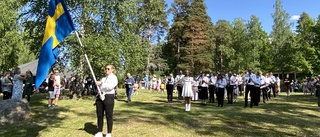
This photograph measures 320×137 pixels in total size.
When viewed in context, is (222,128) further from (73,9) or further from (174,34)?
(174,34)

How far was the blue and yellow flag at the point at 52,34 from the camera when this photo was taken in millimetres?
6824

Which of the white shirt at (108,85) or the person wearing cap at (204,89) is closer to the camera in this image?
the white shirt at (108,85)

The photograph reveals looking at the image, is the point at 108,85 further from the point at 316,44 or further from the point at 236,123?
the point at 316,44

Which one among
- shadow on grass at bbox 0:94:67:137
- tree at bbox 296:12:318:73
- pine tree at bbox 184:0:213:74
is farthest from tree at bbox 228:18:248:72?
shadow on grass at bbox 0:94:67:137

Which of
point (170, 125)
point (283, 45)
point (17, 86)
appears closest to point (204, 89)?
point (170, 125)

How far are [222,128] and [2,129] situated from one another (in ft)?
23.1

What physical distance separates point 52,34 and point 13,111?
4680 millimetres

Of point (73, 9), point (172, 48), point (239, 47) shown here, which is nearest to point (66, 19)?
point (73, 9)

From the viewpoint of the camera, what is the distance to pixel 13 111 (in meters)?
10.4

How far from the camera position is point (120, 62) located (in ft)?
60.6

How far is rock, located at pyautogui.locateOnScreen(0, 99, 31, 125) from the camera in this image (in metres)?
10.1

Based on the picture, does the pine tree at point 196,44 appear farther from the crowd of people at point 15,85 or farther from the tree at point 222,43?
the crowd of people at point 15,85

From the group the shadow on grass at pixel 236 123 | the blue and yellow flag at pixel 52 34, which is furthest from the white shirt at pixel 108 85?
the shadow on grass at pixel 236 123

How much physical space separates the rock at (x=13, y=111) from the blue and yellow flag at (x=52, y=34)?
169 inches
